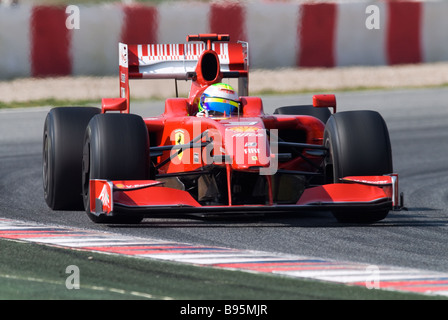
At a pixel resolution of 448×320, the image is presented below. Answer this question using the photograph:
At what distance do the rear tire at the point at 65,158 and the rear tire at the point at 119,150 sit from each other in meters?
0.86

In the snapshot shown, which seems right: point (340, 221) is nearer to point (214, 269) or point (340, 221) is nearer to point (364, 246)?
point (364, 246)

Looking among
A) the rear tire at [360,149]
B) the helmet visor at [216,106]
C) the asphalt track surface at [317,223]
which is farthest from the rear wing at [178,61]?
the rear tire at [360,149]

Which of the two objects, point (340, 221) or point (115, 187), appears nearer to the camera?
point (115, 187)

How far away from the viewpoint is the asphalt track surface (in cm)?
746

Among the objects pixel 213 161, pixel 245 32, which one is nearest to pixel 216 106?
pixel 213 161

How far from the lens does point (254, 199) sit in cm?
871

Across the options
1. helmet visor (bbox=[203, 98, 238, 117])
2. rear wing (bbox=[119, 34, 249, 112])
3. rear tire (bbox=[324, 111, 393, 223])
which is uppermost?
rear wing (bbox=[119, 34, 249, 112])

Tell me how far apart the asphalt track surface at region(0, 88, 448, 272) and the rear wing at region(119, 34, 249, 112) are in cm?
153

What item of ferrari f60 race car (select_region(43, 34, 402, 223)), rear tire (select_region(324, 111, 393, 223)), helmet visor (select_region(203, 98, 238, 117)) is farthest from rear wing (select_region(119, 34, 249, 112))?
rear tire (select_region(324, 111, 393, 223))

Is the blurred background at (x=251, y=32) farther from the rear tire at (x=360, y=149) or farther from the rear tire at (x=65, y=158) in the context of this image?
the rear tire at (x=360, y=149)

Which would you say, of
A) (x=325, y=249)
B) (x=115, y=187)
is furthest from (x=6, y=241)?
(x=325, y=249)

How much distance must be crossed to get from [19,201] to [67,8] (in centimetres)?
854

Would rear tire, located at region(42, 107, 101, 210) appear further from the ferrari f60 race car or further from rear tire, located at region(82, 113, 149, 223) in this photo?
rear tire, located at region(82, 113, 149, 223)

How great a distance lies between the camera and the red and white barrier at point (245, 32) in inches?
702
